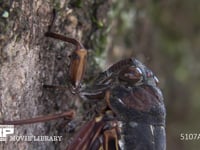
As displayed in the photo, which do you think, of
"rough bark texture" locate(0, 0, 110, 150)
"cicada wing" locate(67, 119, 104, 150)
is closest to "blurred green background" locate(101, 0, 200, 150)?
"rough bark texture" locate(0, 0, 110, 150)

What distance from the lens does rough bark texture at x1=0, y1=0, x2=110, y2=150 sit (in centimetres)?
313

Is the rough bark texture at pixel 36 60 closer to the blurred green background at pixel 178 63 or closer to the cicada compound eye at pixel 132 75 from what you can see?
the cicada compound eye at pixel 132 75

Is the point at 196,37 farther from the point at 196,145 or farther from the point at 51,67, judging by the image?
the point at 51,67

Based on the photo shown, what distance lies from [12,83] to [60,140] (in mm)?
752

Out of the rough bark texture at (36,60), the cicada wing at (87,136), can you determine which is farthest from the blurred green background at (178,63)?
the cicada wing at (87,136)

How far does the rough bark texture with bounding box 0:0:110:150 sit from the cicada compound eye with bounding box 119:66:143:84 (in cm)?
39

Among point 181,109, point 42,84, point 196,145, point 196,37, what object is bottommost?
point 196,145

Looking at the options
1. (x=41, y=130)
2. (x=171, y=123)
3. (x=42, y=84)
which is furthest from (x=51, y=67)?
(x=171, y=123)

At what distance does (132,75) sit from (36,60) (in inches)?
25.4

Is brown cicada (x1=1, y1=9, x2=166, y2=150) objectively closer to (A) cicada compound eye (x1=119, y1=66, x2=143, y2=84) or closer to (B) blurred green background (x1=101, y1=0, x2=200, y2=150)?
(A) cicada compound eye (x1=119, y1=66, x2=143, y2=84)

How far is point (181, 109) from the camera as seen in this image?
7.25 m

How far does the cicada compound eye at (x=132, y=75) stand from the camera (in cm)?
360

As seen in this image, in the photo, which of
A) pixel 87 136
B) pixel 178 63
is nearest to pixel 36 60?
pixel 87 136

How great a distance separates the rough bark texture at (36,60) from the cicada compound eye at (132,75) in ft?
1.27
